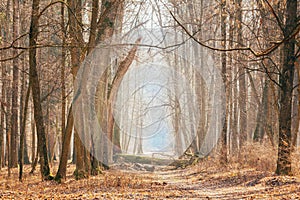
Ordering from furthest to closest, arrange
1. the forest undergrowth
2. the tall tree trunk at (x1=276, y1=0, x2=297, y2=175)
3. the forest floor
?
1. the tall tree trunk at (x1=276, y1=0, x2=297, y2=175)
2. the forest undergrowth
3. the forest floor

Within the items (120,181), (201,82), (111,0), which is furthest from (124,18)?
(120,181)

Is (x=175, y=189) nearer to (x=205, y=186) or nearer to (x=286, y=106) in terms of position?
(x=205, y=186)

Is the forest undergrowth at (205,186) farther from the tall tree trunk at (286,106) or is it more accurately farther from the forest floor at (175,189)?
the tall tree trunk at (286,106)

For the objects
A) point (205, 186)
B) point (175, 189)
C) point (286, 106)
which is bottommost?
point (205, 186)

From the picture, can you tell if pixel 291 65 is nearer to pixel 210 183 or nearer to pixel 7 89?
pixel 210 183

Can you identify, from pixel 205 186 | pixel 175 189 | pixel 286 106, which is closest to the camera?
pixel 286 106

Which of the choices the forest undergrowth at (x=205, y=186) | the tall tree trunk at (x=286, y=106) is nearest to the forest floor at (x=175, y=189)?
the forest undergrowth at (x=205, y=186)

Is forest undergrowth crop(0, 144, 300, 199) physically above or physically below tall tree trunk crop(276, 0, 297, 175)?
below

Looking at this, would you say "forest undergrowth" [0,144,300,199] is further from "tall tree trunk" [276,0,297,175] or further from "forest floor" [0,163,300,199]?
"tall tree trunk" [276,0,297,175]

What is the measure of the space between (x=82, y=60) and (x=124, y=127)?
35321mm

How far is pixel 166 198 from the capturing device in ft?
33.0

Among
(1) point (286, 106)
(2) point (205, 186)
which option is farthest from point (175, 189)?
(1) point (286, 106)

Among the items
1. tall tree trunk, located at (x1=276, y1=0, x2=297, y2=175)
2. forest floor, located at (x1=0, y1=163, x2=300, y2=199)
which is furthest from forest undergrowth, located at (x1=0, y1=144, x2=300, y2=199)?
tall tree trunk, located at (x1=276, y1=0, x2=297, y2=175)

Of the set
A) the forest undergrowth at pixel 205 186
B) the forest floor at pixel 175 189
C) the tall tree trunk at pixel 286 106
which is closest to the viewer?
the forest floor at pixel 175 189
